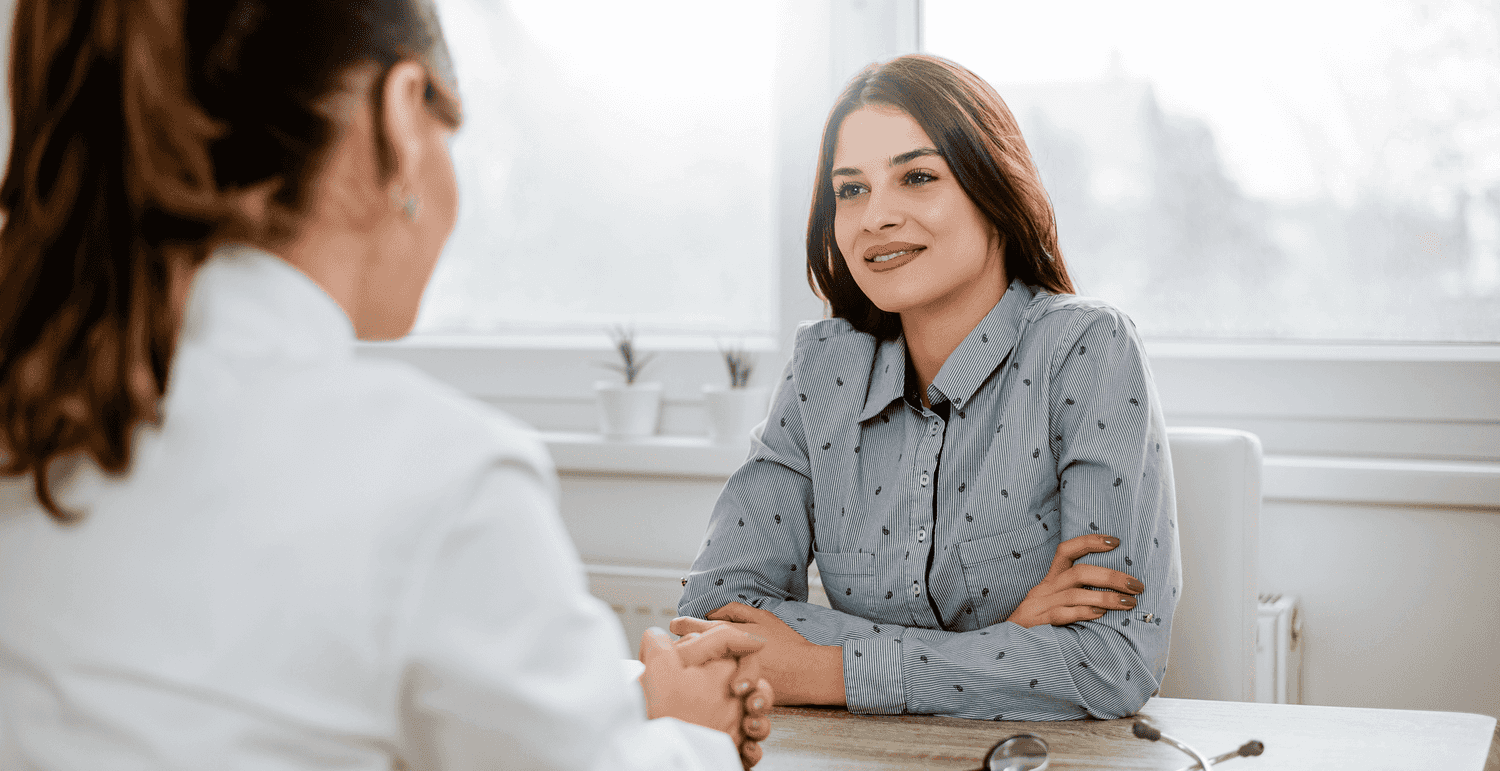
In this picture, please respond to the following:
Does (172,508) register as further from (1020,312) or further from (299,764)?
(1020,312)

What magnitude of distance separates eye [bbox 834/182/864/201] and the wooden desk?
2.36 ft

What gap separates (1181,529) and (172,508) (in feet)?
4.24

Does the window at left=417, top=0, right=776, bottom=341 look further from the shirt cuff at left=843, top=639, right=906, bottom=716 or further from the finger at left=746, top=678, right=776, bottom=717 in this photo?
the finger at left=746, top=678, right=776, bottom=717

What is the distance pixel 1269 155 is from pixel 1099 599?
1.15 meters

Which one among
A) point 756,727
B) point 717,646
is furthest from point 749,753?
point 717,646

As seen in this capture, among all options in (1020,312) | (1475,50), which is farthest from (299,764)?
(1475,50)

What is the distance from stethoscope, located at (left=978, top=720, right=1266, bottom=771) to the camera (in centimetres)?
92

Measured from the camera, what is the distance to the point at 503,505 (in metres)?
0.51

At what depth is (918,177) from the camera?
1472 mm

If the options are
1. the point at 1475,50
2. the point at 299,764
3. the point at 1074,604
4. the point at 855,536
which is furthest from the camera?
the point at 1475,50

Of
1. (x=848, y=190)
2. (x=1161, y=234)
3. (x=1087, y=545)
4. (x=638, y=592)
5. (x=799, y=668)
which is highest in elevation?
(x=848, y=190)

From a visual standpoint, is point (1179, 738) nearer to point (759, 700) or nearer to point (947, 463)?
point (759, 700)

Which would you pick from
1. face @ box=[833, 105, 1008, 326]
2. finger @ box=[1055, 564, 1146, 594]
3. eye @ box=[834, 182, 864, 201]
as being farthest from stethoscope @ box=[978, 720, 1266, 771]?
eye @ box=[834, 182, 864, 201]

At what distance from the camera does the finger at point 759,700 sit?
3.33 feet
